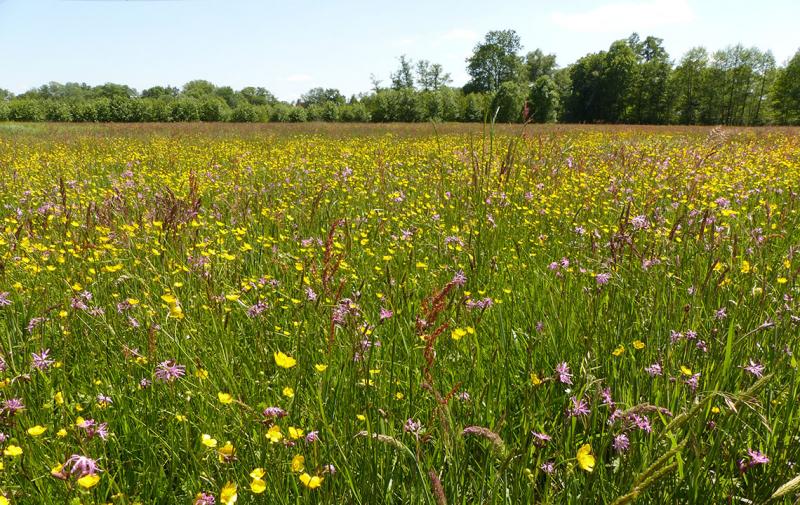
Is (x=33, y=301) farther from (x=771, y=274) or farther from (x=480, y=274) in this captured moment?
(x=771, y=274)

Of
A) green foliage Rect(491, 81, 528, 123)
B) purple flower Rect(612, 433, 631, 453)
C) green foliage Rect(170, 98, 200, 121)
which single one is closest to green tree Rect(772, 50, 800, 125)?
green foliage Rect(491, 81, 528, 123)

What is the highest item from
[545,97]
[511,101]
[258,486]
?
[545,97]

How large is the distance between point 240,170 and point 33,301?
464 cm

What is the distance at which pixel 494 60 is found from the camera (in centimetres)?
8981

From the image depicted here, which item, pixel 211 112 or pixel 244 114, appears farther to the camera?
pixel 211 112

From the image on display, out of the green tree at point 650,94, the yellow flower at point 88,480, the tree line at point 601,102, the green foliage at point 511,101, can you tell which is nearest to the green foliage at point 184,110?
the tree line at point 601,102

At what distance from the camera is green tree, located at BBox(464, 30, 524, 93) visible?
3497 inches

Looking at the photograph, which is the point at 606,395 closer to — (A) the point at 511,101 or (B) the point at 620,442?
(B) the point at 620,442

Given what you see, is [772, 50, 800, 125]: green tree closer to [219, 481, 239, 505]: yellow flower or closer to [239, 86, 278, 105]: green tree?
[219, 481, 239, 505]: yellow flower

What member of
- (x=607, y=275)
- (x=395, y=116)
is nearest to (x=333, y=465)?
(x=607, y=275)

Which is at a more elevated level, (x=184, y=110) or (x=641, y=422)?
(x=184, y=110)

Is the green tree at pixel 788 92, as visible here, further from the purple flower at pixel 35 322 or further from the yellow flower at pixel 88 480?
the yellow flower at pixel 88 480

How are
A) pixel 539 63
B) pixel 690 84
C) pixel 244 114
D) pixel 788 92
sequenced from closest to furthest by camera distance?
pixel 244 114 → pixel 788 92 → pixel 690 84 → pixel 539 63

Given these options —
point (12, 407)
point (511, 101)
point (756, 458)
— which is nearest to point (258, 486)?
point (12, 407)
